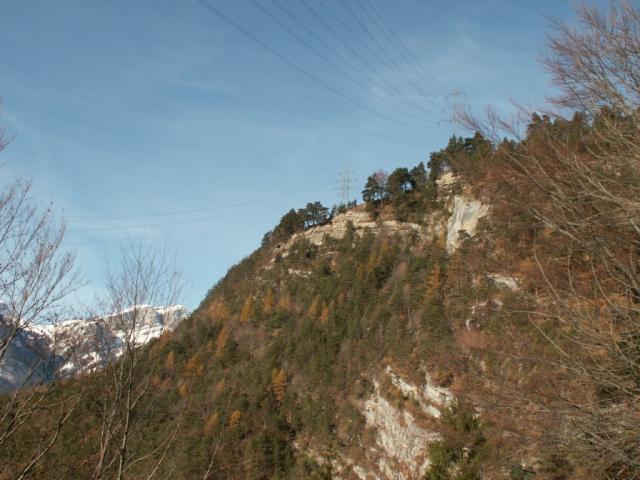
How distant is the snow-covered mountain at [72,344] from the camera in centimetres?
633

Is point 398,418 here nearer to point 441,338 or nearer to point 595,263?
point 441,338

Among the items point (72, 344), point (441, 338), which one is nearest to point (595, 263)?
point (72, 344)

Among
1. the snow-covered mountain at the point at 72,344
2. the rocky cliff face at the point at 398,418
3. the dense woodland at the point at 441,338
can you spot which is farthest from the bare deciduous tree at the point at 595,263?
the rocky cliff face at the point at 398,418

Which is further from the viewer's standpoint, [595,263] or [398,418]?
[398,418]

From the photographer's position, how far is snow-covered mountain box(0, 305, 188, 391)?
20.8ft

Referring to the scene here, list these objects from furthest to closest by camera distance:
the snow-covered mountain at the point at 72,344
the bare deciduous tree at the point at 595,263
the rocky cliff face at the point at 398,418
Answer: the rocky cliff face at the point at 398,418
the snow-covered mountain at the point at 72,344
the bare deciduous tree at the point at 595,263

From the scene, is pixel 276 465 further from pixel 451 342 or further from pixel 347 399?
pixel 451 342

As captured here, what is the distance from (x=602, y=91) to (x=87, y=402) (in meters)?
8.80

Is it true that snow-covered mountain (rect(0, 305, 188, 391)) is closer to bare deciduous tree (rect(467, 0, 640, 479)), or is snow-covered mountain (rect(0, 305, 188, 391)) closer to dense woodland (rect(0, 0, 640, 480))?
dense woodland (rect(0, 0, 640, 480))

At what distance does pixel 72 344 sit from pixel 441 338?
87.7 feet

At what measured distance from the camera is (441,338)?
3020cm

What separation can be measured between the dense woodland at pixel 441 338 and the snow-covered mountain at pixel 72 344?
1.01 ft

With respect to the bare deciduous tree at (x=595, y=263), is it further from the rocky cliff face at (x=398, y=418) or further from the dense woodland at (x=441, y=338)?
the rocky cliff face at (x=398, y=418)

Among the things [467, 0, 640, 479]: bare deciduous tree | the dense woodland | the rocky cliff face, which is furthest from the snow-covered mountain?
the rocky cliff face
